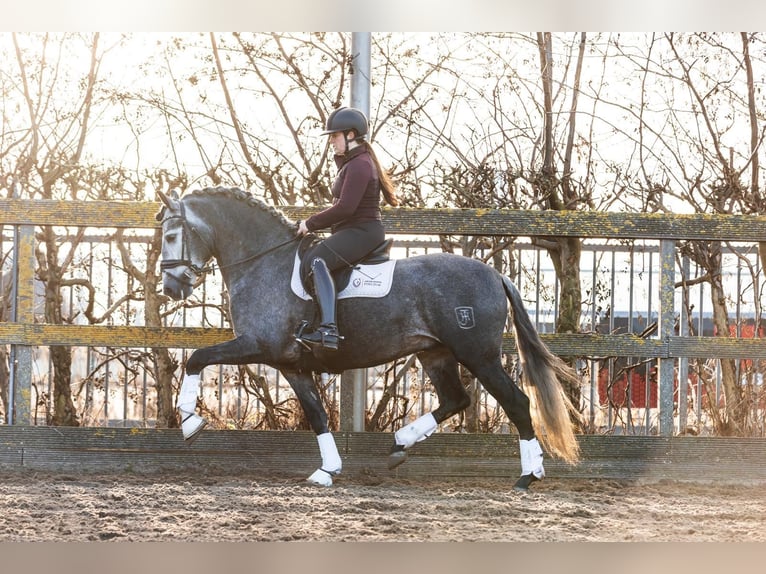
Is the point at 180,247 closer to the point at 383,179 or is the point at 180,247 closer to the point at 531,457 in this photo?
the point at 383,179

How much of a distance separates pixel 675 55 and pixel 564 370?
110 inches

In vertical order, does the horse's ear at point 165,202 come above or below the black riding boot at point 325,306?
above

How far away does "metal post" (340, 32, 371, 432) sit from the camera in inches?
224

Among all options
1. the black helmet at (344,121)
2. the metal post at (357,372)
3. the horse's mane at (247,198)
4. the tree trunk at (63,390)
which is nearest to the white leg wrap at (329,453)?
the metal post at (357,372)

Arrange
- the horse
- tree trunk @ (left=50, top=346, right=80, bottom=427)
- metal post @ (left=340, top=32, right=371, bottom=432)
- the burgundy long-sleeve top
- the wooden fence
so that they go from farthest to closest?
Answer: tree trunk @ (left=50, top=346, right=80, bottom=427)
metal post @ (left=340, top=32, right=371, bottom=432)
the wooden fence
the horse
the burgundy long-sleeve top

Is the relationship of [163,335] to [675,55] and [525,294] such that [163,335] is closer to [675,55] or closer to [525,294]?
Answer: [525,294]

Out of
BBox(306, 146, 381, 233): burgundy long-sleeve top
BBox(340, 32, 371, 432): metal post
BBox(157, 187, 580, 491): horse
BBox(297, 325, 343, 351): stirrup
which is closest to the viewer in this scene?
BBox(297, 325, 343, 351): stirrup

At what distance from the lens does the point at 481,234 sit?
5672 millimetres

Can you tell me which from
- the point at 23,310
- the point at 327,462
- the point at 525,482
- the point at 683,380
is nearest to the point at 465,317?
the point at 525,482

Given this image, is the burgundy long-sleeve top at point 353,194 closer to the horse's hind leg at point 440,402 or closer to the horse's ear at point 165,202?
the horse's ear at point 165,202

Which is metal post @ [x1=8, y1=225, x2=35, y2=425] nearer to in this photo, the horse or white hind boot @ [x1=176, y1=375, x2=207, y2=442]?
the horse

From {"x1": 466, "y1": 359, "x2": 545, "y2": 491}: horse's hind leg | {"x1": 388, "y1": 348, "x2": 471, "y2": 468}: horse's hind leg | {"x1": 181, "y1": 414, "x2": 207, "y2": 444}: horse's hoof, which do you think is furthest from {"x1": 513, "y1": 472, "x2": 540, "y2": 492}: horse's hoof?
{"x1": 181, "y1": 414, "x2": 207, "y2": 444}: horse's hoof

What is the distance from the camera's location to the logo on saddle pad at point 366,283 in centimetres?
510

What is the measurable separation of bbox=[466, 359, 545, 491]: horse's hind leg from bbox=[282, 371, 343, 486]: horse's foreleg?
803mm
